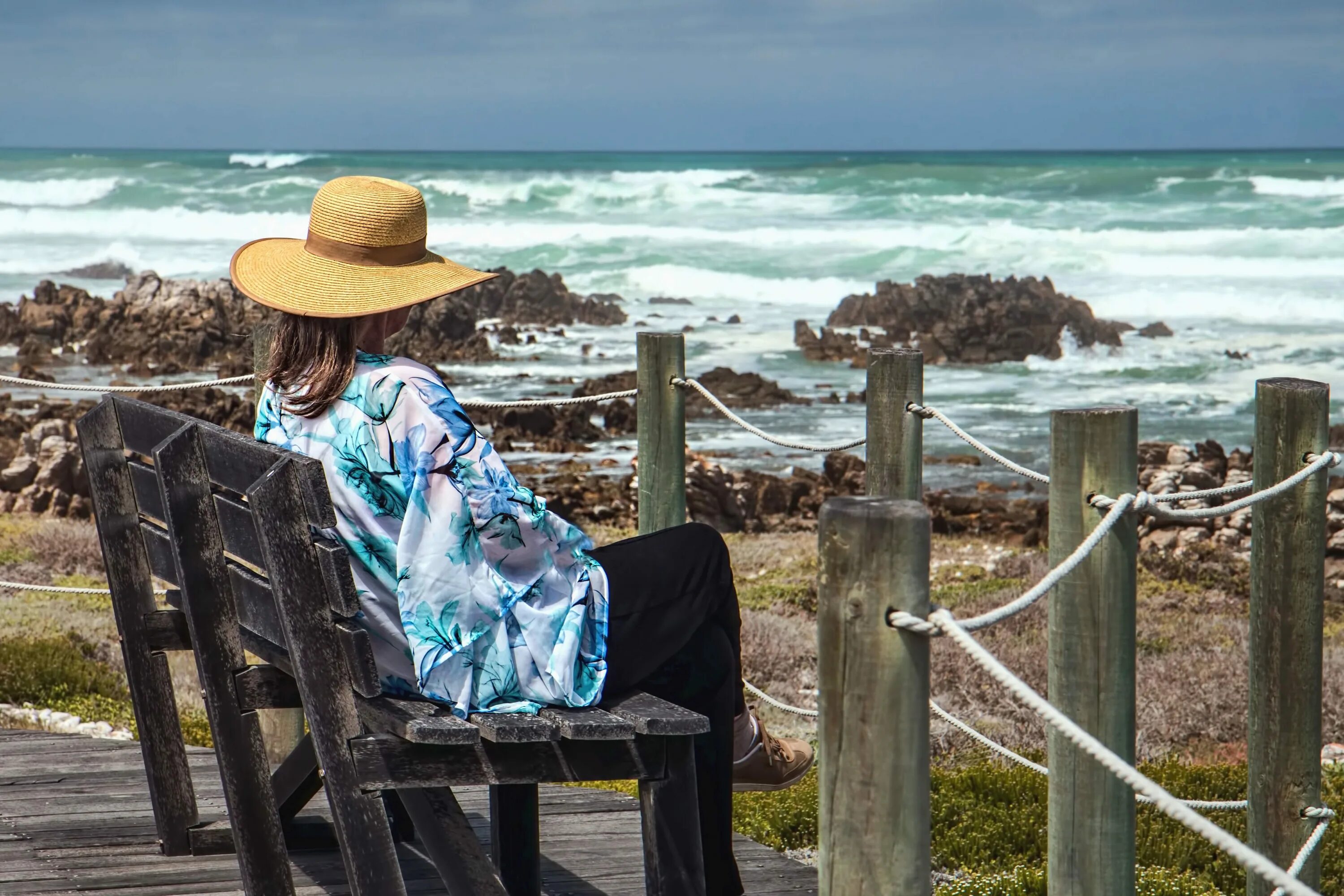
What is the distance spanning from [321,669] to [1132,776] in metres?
1.20

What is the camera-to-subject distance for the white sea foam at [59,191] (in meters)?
40.8

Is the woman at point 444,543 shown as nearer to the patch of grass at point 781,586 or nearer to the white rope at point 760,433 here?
the white rope at point 760,433

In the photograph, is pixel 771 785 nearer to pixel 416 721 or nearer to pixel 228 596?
pixel 416 721

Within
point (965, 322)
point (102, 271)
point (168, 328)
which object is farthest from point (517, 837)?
point (102, 271)

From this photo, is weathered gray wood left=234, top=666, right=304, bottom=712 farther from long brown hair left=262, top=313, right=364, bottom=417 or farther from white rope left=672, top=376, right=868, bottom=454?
white rope left=672, top=376, right=868, bottom=454

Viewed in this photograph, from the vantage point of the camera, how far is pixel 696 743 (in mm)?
2664

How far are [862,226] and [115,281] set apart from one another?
61.6 feet

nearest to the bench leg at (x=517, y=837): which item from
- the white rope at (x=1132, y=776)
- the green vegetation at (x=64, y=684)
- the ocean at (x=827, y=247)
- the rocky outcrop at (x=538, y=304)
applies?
the white rope at (x=1132, y=776)

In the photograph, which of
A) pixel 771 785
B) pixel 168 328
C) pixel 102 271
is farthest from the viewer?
pixel 102 271

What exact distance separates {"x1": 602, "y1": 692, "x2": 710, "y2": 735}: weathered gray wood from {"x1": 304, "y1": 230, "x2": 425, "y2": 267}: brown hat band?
88 cm

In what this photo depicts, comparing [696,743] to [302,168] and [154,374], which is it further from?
[302,168]

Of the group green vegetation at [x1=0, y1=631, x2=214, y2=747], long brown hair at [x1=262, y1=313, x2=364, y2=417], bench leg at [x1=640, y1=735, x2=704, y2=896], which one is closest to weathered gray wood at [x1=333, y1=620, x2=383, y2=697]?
long brown hair at [x1=262, y1=313, x2=364, y2=417]

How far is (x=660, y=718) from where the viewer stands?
2301 mm

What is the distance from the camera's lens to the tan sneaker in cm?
295
